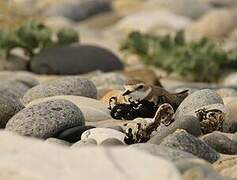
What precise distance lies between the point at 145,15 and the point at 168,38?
851 centimetres

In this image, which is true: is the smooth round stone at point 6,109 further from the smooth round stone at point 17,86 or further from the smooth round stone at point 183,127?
the smooth round stone at point 17,86

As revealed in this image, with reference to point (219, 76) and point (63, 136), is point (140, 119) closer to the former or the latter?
point (63, 136)

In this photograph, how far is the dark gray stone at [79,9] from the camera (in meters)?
22.8

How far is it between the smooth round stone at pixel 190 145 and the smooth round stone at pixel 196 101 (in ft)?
2.85

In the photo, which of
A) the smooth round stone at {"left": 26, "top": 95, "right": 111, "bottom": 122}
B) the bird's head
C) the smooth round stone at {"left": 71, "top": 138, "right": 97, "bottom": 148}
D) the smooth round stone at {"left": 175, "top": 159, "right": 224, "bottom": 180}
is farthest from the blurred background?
the smooth round stone at {"left": 175, "top": 159, "right": 224, "bottom": 180}

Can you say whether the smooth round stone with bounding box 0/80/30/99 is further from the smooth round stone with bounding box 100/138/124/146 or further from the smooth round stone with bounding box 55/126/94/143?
the smooth round stone with bounding box 100/138/124/146

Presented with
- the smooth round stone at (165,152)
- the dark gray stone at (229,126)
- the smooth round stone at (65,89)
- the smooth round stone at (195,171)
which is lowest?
the smooth round stone at (65,89)

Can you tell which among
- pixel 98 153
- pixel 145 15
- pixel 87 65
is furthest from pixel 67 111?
pixel 145 15

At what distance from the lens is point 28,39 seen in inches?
425

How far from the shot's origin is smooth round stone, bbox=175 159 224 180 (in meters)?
3.29

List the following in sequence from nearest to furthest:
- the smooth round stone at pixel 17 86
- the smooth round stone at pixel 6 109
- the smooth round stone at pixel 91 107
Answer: the smooth round stone at pixel 6 109
the smooth round stone at pixel 91 107
the smooth round stone at pixel 17 86

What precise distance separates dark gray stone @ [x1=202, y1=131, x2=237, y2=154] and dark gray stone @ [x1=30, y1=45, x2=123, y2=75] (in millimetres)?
5692

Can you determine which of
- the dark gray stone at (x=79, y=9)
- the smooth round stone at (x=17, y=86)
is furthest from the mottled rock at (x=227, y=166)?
the dark gray stone at (x=79, y=9)

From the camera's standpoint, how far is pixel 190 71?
10.9 metres
